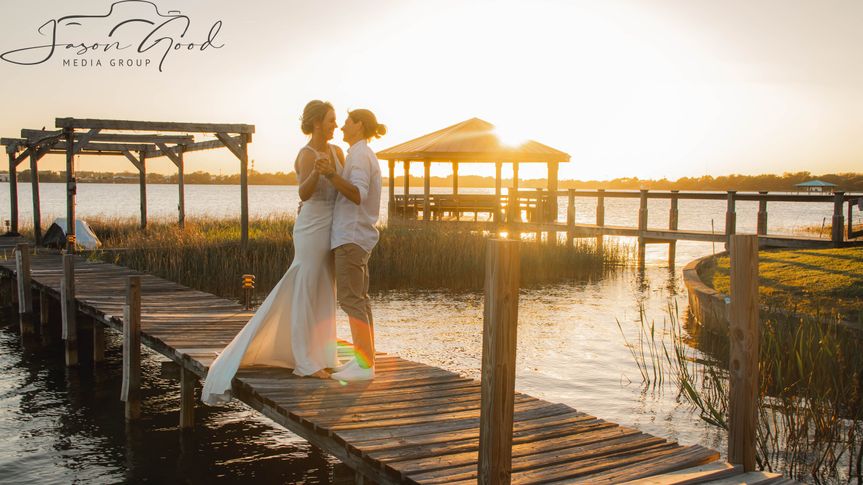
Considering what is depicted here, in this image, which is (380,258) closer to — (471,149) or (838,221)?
(471,149)

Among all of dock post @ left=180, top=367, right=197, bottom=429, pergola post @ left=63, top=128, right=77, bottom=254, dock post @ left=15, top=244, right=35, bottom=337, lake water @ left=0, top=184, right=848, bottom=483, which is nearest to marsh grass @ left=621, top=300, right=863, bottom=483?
lake water @ left=0, top=184, right=848, bottom=483

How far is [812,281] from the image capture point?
11.3 metres

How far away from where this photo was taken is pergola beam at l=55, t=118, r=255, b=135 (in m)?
15.1

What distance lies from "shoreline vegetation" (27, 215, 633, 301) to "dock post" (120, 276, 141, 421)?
6603 millimetres

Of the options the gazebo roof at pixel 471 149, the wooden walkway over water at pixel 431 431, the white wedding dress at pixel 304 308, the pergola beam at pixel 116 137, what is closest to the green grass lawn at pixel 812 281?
the wooden walkway over water at pixel 431 431

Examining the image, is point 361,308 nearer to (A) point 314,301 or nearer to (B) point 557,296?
(A) point 314,301

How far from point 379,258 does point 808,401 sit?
11.9 m

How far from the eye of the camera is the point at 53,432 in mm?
7750

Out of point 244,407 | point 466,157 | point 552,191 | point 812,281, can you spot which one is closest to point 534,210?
point 552,191

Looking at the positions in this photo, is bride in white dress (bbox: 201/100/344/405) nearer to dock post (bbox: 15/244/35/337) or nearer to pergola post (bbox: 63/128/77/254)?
dock post (bbox: 15/244/35/337)

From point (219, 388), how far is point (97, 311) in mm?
4451

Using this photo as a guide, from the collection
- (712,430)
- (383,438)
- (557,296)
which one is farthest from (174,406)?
(557,296)

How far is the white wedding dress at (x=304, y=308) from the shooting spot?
232 inches

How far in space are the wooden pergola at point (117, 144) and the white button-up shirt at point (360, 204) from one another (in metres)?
10.2
